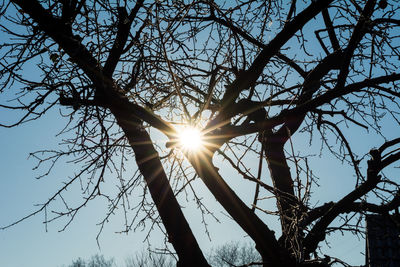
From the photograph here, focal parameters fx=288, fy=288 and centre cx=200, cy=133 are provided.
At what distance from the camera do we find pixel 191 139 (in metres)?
2.84

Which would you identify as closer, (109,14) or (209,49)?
(109,14)

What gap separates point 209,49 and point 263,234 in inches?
118

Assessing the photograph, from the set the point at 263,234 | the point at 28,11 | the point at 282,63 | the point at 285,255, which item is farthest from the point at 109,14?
the point at 285,255

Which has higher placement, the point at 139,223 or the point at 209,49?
the point at 209,49

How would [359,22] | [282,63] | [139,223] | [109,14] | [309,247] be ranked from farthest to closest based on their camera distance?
[282,63] → [139,223] → [109,14] → [309,247] → [359,22]

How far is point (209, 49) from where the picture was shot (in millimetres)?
4586

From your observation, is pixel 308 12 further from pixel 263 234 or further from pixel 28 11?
pixel 28 11

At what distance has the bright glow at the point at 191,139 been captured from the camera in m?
2.68

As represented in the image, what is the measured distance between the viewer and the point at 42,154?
3256mm

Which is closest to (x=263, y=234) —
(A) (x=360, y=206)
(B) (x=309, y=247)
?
(B) (x=309, y=247)

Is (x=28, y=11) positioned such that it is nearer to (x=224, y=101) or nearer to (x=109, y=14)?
(x=109, y=14)

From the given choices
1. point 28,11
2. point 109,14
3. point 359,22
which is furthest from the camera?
point 109,14

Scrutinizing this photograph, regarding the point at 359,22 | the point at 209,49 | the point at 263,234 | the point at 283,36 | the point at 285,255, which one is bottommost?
the point at 285,255

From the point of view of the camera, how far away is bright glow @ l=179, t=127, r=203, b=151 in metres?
2.68
